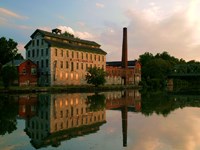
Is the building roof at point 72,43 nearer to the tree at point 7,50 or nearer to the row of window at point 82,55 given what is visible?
the row of window at point 82,55

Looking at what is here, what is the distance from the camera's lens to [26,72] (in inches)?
2672

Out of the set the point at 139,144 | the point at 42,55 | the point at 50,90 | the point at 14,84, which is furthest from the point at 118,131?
the point at 42,55

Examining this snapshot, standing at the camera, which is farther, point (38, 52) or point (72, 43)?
point (72, 43)

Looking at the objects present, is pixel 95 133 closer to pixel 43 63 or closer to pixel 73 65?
pixel 43 63

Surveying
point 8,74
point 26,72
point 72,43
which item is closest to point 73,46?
point 72,43

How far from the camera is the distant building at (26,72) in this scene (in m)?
66.0

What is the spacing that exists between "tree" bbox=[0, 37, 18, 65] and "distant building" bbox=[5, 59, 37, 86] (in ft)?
43.2

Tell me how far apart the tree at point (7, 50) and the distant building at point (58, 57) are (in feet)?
23.9

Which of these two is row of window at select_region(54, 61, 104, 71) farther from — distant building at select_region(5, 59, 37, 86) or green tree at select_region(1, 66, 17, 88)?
green tree at select_region(1, 66, 17, 88)

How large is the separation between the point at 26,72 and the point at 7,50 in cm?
1689

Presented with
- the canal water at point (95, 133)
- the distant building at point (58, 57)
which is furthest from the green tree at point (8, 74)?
the canal water at point (95, 133)

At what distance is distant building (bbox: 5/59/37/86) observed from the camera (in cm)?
6600

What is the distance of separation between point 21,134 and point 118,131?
546 cm

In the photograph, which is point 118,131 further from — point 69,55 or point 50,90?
point 69,55
